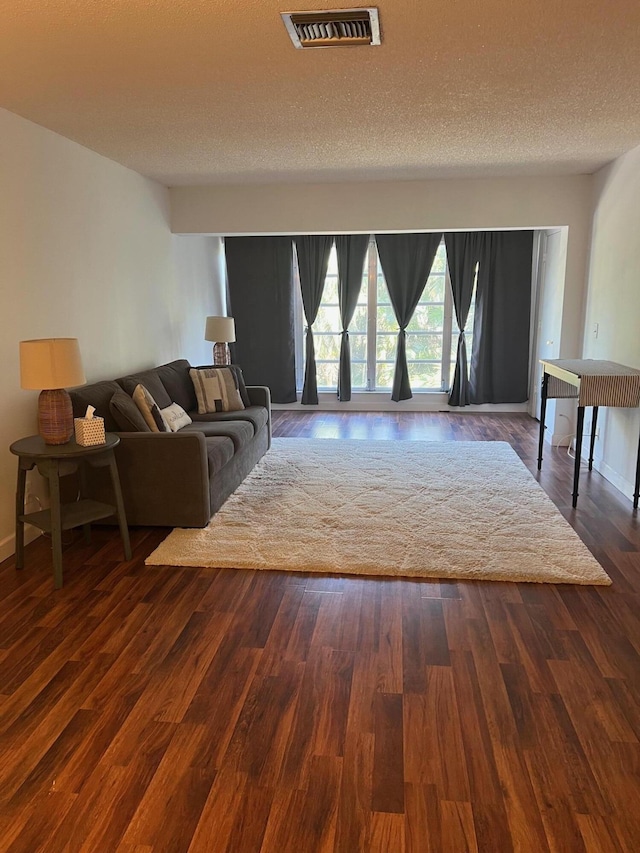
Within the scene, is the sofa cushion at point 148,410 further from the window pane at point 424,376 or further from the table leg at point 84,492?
the window pane at point 424,376

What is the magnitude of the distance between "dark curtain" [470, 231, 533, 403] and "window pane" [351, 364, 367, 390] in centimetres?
137

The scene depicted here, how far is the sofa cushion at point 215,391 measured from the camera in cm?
527

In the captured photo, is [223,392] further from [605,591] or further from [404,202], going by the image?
[605,591]

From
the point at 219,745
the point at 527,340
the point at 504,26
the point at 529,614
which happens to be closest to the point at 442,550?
the point at 529,614

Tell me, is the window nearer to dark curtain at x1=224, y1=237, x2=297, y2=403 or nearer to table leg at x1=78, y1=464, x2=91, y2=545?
dark curtain at x1=224, y1=237, x2=297, y2=403

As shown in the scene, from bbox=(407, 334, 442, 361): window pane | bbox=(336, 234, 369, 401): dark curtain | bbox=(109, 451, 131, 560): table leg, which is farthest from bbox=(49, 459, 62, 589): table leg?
bbox=(407, 334, 442, 361): window pane

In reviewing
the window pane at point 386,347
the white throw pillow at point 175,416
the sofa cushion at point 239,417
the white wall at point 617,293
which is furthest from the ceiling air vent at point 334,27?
the window pane at point 386,347

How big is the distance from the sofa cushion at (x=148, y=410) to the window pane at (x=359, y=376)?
410cm

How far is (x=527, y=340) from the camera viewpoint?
7.38 meters

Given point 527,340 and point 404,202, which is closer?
point 404,202

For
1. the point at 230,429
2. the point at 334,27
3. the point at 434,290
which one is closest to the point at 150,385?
the point at 230,429

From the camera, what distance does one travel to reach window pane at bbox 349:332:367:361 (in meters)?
7.77

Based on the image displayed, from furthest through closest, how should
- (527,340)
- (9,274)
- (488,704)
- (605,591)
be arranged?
(527,340) → (9,274) → (605,591) → (488,704)

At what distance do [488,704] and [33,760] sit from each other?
1555 mm
